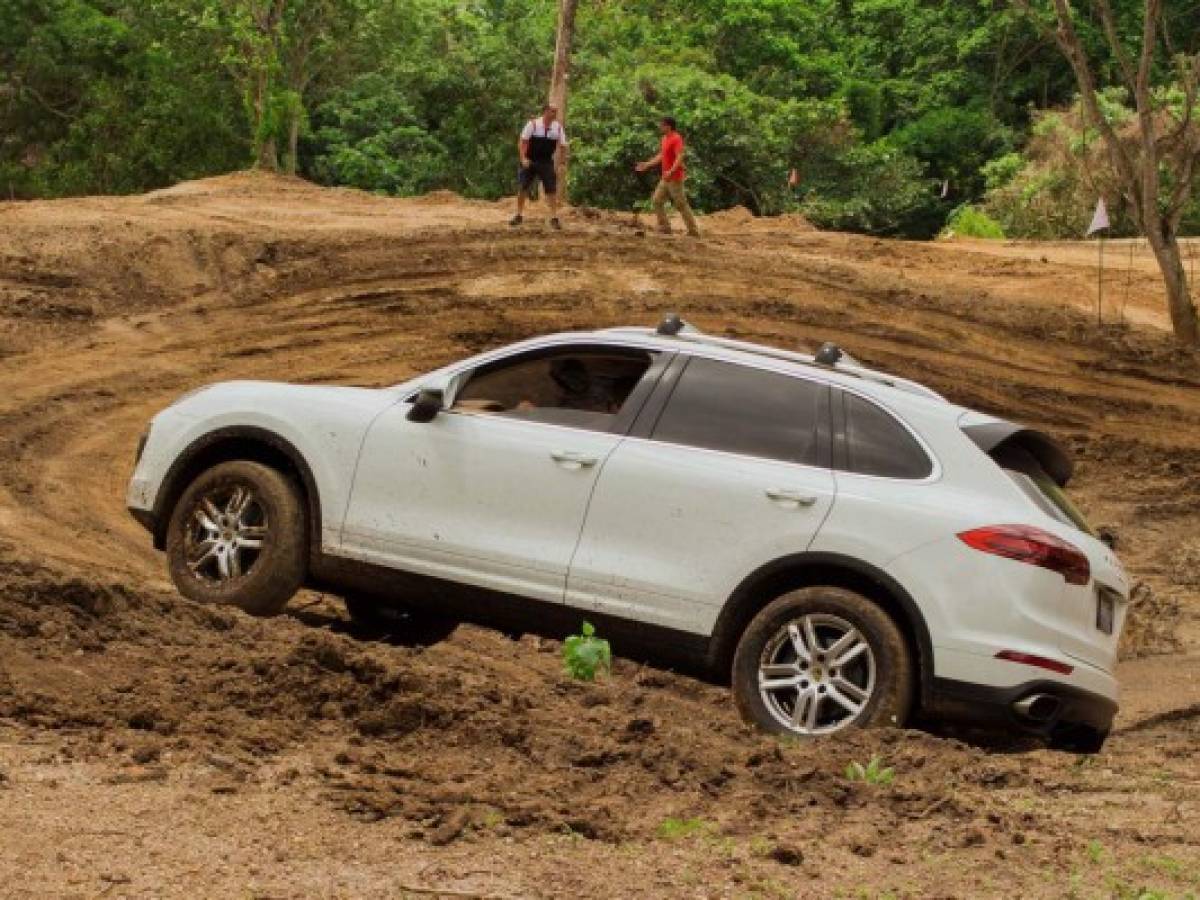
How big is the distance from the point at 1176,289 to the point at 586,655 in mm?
15865

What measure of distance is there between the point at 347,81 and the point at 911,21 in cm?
1253

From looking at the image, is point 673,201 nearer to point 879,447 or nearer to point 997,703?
point 879,447

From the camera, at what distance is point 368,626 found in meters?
10.7

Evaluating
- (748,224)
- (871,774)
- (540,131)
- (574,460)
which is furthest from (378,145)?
(871,774)

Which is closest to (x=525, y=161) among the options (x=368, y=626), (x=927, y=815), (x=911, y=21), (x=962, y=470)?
(x=368, y=626)

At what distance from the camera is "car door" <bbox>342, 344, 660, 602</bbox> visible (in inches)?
368

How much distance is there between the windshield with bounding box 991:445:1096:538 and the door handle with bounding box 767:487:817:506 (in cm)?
78

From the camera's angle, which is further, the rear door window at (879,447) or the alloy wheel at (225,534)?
the alloy wheel at (225,534)

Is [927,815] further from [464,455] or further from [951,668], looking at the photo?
[464,455]

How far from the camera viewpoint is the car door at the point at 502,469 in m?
9.36

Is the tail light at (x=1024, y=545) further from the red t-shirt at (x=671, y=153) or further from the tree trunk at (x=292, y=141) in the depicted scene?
the tree trunk at (x=292, y=141)

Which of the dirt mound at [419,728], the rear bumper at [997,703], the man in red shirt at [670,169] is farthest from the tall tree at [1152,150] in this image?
the dirt mound at [419,728]

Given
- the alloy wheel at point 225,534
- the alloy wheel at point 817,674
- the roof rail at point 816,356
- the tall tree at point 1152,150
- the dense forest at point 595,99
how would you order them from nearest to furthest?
1. the alloy wheel at point 817,674
2. the roof rail at point 816,356
3. the alloy wheel at point 225,534
4. the tall tree at point 1152,150
5. the dense forest at point 595,99

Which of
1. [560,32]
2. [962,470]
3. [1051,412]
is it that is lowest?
[1051,412]
